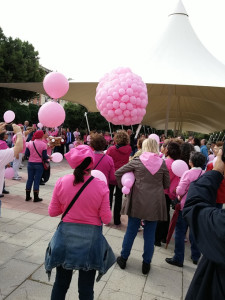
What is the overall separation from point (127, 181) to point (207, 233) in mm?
2072

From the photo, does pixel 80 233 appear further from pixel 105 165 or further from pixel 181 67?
pixel 181 67

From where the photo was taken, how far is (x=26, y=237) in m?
3.91

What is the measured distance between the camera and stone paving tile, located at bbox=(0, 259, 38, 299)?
8.79 feet

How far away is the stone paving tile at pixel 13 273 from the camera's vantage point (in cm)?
268

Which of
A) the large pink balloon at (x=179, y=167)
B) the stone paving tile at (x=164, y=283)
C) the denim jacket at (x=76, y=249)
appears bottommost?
the stone paving tile at (x=164, y=283)

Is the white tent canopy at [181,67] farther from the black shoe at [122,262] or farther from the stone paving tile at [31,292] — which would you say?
the stone paving tile at [31,292]

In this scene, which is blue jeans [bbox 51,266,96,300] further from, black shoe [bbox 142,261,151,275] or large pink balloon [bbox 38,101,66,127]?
large pink balloon [bbox 38,101,66,127]

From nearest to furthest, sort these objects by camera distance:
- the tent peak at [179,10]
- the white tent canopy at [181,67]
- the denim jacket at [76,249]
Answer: the denim jacket at [76,249], the white tent canopy at [181,67], the tent peak at [179,10]

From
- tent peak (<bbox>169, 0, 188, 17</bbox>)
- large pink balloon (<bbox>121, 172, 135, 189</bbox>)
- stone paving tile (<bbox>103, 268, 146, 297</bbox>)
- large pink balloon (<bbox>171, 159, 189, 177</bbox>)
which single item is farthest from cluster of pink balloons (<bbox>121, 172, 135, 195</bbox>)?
tent peak (<bbox>169, 0, 188, 17</bbox>)

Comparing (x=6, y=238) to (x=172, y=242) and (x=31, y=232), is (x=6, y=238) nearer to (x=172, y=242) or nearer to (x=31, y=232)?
(x=31, y=232)

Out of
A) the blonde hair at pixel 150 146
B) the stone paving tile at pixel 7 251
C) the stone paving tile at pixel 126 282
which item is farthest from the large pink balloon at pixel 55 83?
the stone paving tile at pixel 126 282

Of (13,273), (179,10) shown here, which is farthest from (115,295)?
(179,10)

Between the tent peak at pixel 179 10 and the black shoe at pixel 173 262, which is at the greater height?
the tent peak at pixel 179 10

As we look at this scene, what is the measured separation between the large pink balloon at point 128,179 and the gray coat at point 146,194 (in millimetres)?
41
